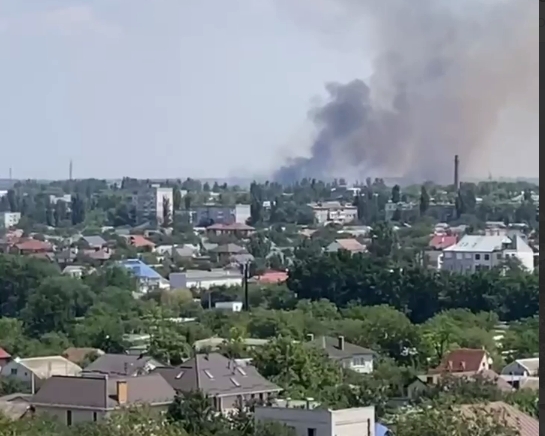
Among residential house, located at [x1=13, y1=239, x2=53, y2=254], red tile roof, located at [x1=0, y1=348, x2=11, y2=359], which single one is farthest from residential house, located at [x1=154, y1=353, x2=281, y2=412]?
residential house, located at [x1=13, y1=239, x2=53, y2=254]

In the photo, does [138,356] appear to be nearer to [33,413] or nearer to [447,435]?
[33,413]

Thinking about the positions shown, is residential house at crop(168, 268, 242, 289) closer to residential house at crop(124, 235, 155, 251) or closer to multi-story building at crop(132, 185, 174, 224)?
residential house at crop(124, 235, 155, 251)

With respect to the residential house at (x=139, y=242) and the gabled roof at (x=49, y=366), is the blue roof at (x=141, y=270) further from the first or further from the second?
the gabled roof at (x=49, y=366)

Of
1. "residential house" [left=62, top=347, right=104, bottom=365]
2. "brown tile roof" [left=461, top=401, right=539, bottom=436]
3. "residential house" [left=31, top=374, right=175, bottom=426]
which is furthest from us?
"residential house" [left=62, top=347, right=104, bottom=365]

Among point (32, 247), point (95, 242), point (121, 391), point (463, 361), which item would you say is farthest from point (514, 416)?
point (95, 242)

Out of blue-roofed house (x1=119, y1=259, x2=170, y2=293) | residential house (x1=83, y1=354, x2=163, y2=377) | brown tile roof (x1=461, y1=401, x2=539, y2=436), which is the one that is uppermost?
brown tile roof (x1=461, y1=401, x2=539, y2=436)

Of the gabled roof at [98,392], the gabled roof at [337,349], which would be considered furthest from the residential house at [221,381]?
the gabled roof at [337,349]
